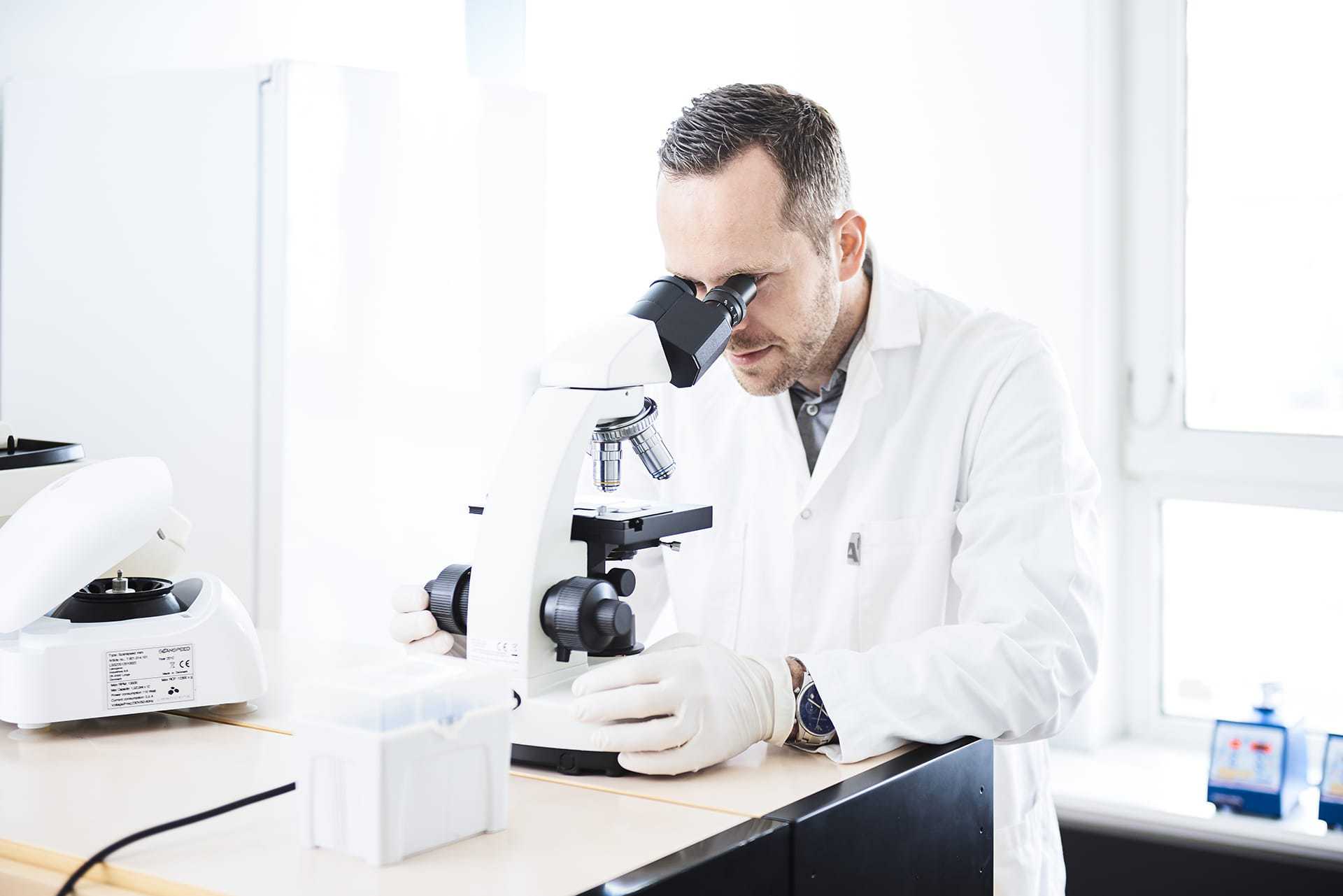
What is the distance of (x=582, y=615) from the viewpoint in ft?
3.93

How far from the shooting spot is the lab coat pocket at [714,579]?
183cm

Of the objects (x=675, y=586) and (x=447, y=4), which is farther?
(x=447, y=4)

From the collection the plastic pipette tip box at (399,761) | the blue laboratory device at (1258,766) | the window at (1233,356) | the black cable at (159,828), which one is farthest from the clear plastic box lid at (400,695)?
the window at (1233,356)

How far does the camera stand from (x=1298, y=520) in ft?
A: 9.00

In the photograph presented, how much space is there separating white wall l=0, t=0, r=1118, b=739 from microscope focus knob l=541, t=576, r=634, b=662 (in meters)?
1.46

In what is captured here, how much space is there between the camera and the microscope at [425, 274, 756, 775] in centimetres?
120

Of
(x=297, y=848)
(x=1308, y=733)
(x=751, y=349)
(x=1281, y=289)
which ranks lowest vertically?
(x=1308, y=733)

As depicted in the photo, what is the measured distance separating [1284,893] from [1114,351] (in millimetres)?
1112

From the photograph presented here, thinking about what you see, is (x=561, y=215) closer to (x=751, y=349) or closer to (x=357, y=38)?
(x=357, y=38)

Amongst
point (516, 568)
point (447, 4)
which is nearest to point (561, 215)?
point (447, 4)

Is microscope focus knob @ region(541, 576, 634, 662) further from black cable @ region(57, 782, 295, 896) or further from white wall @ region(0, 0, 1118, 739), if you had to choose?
white wall @ region(0, 0, 1118, 739)

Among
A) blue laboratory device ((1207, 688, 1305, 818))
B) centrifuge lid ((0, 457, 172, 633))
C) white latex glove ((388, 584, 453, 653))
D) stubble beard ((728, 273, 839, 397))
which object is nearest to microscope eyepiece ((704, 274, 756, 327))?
stubble beard ((728, 273, 839, 397))

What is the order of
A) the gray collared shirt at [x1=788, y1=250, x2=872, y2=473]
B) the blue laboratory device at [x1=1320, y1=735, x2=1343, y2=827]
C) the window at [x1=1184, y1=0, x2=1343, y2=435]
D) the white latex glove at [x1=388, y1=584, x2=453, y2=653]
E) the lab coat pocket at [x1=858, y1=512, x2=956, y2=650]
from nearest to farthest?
the white latex glove at [x1=388, y1=584, x2=453, y2=653] → the lab coat pocket at [x1=858, y1=512, x2=956, y2=650] → the gray collared shirt at [x1=788, y1=250, x2=872, y2=473] → the blue laboratory device at [x1=1320, y1=735, x2=1343, y2=827] → the window at [x1=1184, y1=0, x2=1343, y2=435]

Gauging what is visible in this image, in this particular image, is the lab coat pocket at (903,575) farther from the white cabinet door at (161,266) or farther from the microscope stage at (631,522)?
the white cabinet door at (161,266)
